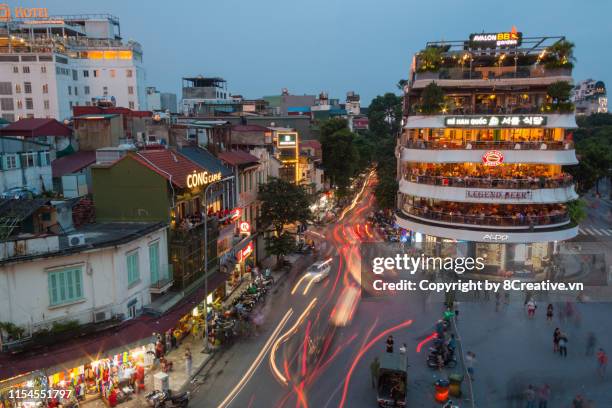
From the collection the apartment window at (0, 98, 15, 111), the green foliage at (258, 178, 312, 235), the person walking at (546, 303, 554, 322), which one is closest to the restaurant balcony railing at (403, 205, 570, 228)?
the person walking at (546, 303, 554, 322)

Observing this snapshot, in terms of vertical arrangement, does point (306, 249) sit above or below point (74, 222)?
below

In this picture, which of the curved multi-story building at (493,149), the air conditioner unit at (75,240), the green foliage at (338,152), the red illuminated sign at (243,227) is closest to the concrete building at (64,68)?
the green foliage at (338,152)

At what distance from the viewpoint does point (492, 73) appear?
43.7 metres

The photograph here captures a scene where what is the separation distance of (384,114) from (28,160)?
3838 inches

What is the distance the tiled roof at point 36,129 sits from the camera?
115 ft

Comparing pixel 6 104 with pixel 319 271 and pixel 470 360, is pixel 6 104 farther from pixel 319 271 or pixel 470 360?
pixel 470 360

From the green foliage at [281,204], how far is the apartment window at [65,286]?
76.7 ft

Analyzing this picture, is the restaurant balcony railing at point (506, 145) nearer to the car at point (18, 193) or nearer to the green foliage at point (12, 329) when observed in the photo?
the car at point (18, 193)

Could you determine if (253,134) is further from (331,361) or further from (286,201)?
(331,361)

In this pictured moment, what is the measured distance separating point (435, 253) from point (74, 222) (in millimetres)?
30202

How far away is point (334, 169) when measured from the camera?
252 ft

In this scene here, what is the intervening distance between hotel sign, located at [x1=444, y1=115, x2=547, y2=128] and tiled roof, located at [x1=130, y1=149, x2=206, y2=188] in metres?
21.5

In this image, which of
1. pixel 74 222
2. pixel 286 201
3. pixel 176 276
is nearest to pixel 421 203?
pixel 286 201

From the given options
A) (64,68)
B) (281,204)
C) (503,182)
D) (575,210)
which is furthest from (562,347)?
(64,68)
